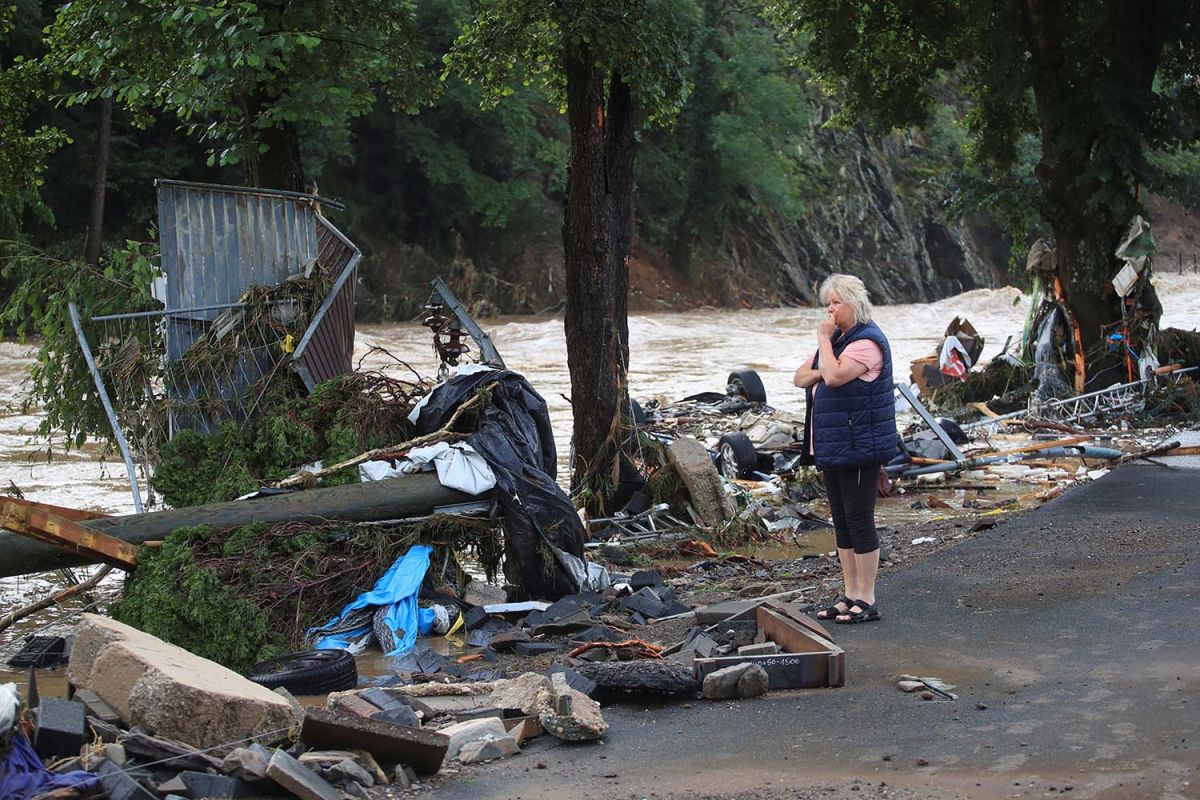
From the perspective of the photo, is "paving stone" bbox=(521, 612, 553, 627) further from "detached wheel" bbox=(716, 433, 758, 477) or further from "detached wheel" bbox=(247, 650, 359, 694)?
"detached wheel" bbox=(716, 433, 758, 477)

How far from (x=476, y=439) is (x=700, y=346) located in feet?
98.1

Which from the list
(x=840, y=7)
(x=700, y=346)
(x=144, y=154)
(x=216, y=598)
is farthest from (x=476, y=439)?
(x=144, y=154)

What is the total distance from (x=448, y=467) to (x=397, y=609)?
102 centimetres

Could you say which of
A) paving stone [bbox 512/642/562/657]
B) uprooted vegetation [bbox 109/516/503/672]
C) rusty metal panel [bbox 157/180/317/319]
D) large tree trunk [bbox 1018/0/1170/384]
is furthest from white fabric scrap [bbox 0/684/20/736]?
large tree trunk [bbox 1018/0/1170/384]

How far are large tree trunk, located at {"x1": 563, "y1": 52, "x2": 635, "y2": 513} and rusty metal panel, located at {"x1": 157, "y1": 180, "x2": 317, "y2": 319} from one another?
247 centimetres

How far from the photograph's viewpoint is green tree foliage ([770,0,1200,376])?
66.4 ft

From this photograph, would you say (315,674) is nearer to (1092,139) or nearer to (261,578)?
(261,578)

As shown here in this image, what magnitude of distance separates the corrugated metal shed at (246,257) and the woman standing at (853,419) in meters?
4.45

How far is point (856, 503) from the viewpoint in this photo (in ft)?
24.3

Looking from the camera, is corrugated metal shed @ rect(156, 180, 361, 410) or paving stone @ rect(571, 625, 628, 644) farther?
corrugated metal shed @ rect(156, 180, 361, 410)

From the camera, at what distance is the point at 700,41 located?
161 feet

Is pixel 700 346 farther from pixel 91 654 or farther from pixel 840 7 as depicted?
pixel 91 654

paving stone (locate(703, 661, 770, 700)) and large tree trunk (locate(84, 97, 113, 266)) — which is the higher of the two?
large tree trunk (locate(84, 97, 113, 266))

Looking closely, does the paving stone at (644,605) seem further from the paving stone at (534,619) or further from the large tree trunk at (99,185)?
the large tree trunk at (99,185)
